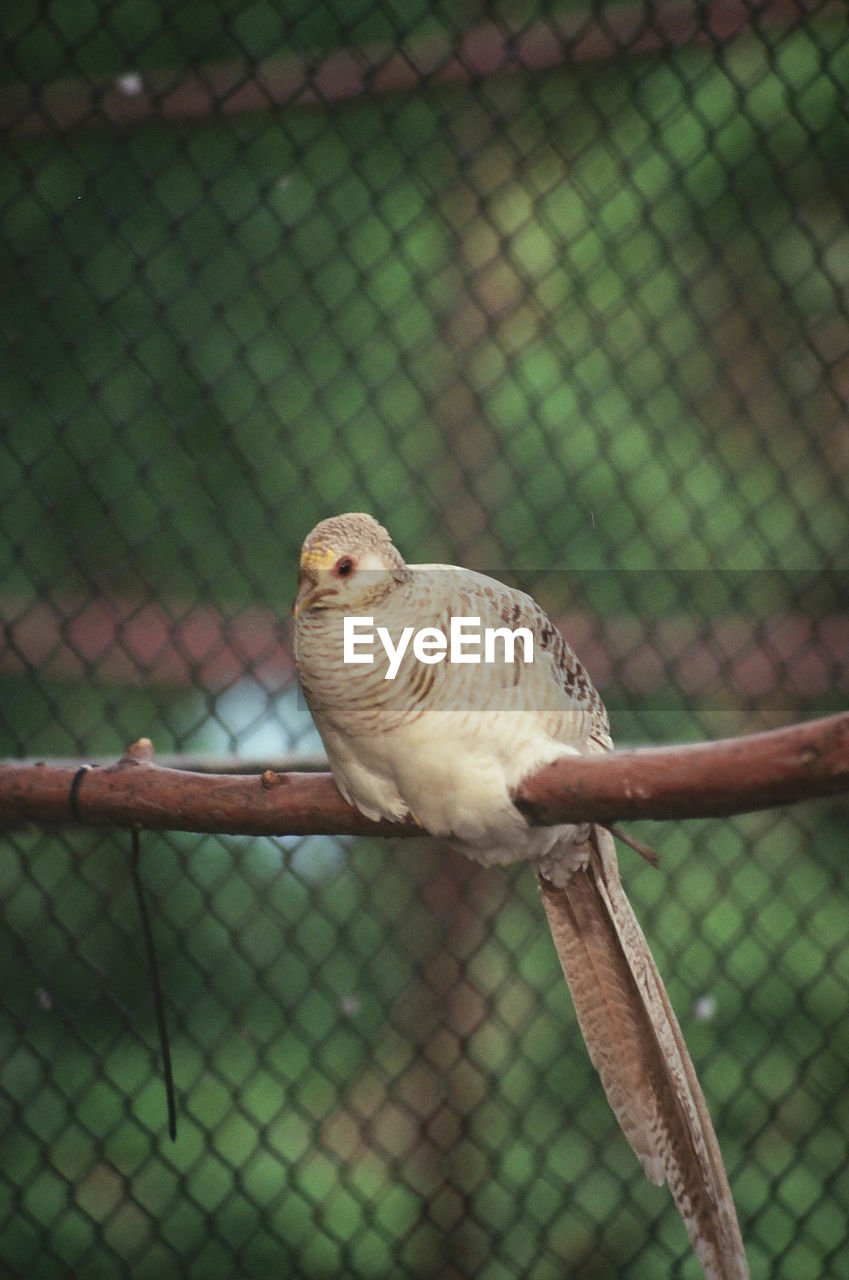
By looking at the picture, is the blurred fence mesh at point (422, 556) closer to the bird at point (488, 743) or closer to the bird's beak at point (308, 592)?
the bird at point (488, 743)

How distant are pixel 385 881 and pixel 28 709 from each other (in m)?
0.76

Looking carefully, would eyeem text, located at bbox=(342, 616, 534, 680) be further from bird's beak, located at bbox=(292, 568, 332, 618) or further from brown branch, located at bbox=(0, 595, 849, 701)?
brown branch, located at bbox=(0, 595, 849, 701)

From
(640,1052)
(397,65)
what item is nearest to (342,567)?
(640,1052)

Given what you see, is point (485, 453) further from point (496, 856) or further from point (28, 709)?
point (496, 856)

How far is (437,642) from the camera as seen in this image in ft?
2.39

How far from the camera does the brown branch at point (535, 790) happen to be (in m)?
0.57

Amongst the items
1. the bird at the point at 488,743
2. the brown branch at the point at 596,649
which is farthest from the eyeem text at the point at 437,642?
the brown branch at the point at 596,649

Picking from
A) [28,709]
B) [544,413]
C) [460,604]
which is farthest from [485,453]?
[460,604]

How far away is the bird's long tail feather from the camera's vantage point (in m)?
0.81

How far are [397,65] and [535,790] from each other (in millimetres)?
1598

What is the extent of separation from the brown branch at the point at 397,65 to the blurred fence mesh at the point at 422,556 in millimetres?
20

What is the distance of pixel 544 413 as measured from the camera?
7.15 feet

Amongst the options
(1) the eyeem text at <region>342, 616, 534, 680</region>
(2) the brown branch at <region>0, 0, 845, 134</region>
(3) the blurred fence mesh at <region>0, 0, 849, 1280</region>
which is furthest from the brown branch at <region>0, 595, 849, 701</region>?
(1) the eyeem text at <region>342, 616, 534, 680</region>

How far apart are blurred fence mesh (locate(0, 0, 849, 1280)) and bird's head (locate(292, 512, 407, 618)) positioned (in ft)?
A: 3.95
